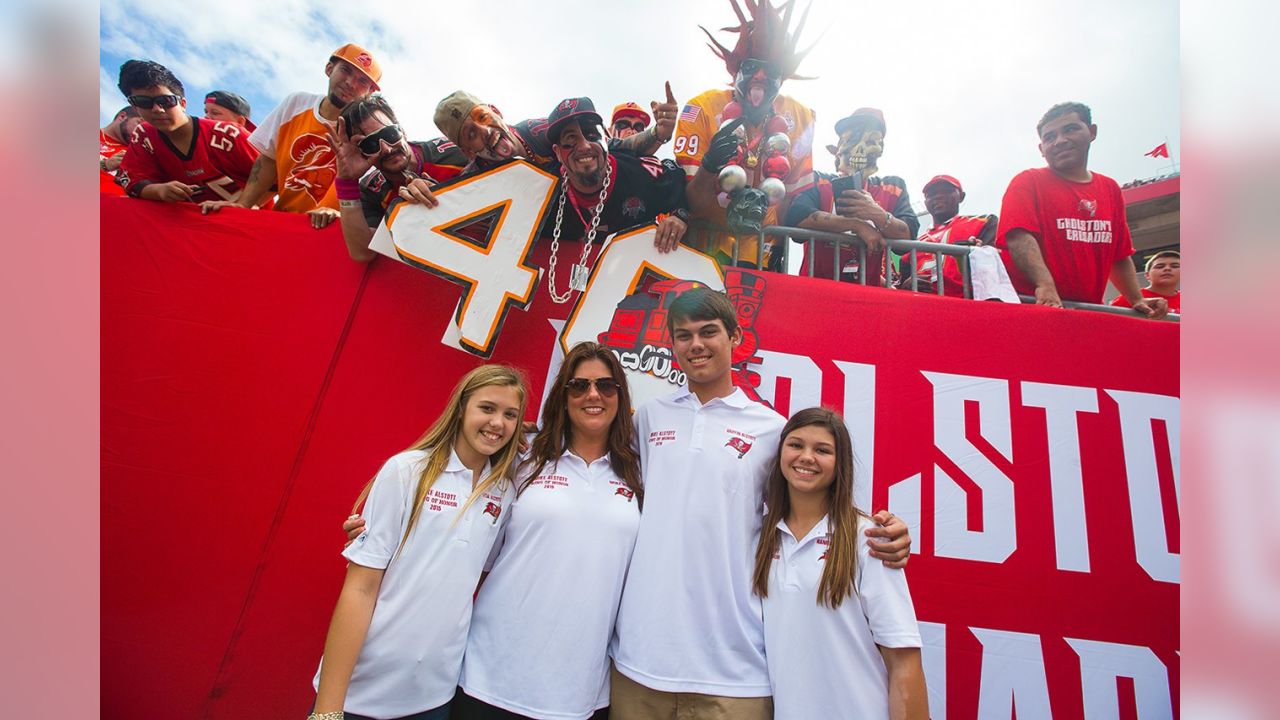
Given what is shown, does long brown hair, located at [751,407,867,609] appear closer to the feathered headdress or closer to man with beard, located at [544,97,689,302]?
man with beard, located at [544,97,689,302]

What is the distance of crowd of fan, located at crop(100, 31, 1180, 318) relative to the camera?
3184 millimetres

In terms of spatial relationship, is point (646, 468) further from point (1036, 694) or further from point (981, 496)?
point (1036, 694)

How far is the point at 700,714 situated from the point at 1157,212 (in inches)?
646

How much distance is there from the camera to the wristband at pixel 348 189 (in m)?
3.16

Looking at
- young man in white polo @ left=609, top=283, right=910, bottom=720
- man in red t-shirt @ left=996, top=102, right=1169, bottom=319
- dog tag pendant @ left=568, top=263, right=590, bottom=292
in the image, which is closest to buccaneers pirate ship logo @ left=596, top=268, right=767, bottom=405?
dog tag pendant @ left=568, top=263, right=590, bottom=292

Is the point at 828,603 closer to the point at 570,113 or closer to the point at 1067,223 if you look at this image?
the point at 570,113

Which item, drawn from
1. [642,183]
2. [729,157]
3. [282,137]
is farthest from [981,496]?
[282,137]

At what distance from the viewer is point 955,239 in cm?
434

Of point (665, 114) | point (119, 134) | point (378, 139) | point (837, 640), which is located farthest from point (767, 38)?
point (119, 134)

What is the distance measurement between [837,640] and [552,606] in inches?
34.9

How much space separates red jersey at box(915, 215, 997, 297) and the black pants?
11.8 feet

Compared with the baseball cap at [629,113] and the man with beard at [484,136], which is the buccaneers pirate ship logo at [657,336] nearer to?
→ the man with beard at [484,136]

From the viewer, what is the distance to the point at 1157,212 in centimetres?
1268
